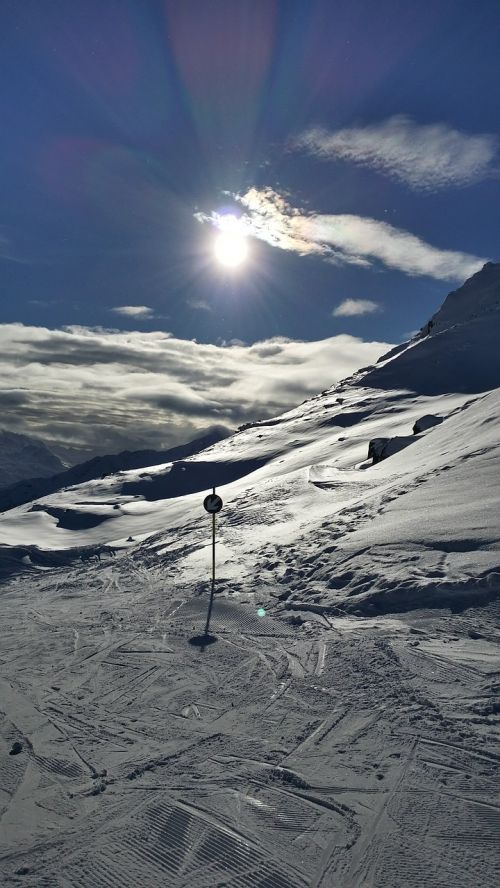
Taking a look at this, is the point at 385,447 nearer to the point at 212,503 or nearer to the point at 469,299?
the point at 212,503

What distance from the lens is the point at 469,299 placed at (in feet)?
366

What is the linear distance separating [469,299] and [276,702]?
379ft

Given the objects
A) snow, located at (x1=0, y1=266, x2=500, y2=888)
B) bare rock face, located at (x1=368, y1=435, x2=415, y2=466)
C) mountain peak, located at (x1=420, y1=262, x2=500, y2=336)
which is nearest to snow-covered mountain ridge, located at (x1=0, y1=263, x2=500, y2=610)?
snow, located at (x1=0, y1=266, x2=500, y2=888)

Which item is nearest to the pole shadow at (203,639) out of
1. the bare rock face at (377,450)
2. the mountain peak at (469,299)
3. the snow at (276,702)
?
the snow at (276,702)

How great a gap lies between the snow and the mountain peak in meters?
91.2

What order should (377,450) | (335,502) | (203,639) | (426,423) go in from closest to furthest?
(203,639)
(335,502)
(377,450)
(426,423)

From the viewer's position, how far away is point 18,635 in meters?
14.0

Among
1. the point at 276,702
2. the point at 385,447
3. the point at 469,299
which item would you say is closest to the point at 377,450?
the point at 385,447

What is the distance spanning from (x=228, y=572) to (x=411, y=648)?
296 inches

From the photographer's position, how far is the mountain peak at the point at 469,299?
10450 centimetres

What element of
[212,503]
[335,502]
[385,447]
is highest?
[385,447]

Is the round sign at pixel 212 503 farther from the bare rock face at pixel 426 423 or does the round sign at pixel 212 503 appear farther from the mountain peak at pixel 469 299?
the mountain peak at pixel 469 299

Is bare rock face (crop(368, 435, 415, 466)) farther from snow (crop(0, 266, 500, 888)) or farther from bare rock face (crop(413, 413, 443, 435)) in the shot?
snow (crop(0, 266, 500, 888))

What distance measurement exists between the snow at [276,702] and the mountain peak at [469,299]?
299 ft
